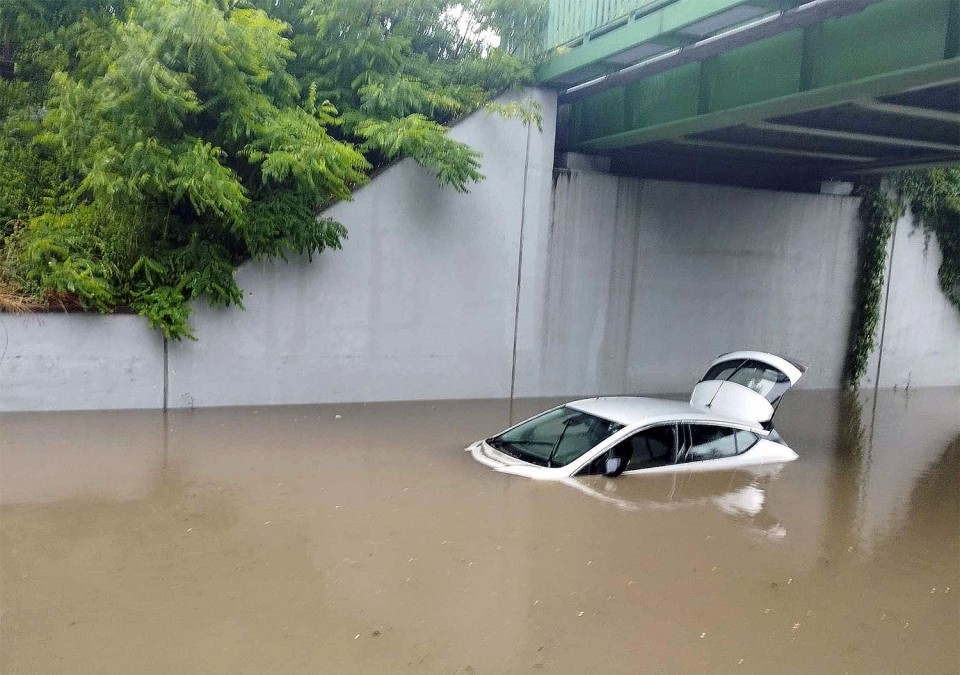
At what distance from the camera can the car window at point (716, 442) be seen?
375 inches

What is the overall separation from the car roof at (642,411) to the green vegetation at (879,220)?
35.9 feet

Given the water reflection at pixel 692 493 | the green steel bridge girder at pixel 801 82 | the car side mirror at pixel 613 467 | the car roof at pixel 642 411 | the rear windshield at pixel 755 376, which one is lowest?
the water reflection at pixel 692 493

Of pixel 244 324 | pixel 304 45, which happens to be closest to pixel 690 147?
pixel 304 45

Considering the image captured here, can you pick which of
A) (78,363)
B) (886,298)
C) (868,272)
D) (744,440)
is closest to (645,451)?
(744,440)

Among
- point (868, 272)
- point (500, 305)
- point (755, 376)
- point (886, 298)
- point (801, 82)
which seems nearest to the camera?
point (801, 82)

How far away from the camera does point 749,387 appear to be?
11086 mm

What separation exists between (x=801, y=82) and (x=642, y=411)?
4849 mm

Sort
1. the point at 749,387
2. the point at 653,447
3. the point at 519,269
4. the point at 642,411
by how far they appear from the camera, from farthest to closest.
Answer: the point at 519,269 < the point at 749,387 < the point at 642,411 < the point at 653,447

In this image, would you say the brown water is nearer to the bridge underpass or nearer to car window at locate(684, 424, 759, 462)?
car window at locate(684, 424, 759, 462)

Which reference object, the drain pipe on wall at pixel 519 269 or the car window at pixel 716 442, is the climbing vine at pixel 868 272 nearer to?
the drain pipe on wall at pixel 519 269

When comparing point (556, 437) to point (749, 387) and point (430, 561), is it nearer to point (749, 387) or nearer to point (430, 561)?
point (430, 561)

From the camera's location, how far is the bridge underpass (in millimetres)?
9406

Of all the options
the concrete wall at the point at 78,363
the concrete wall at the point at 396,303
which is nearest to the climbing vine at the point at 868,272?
the concrete wall at the point at 396,303

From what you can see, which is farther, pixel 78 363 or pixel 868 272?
pixel 868 272
